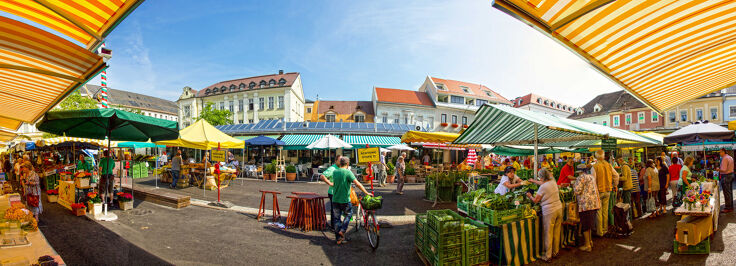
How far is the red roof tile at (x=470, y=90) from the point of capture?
138ft

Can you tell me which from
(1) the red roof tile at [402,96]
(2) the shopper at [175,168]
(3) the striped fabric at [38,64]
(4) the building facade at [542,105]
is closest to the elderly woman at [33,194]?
(3) the striped fabric at [38,64]

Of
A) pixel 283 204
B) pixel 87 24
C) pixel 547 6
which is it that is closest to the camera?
pixel 547 6

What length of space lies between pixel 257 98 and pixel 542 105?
52223 millimetres

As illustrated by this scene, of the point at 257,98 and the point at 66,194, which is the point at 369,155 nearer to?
the point at 66,194

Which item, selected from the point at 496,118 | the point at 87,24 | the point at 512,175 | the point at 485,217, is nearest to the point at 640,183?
the point at 512,175

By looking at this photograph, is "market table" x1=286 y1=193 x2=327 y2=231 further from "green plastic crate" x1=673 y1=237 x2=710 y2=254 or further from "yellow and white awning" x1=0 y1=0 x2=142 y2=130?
"green plastic crate" x1=673 y1=237 x2=710 y2=254

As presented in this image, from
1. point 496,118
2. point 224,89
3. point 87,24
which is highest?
point 224,89

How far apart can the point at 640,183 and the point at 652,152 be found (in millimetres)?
24572

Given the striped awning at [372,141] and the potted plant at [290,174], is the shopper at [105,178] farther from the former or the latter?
the striped awning at [372,141]

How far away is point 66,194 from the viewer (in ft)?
26.2

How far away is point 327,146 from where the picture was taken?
15.3 metres

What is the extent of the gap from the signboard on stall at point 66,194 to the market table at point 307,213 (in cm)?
590

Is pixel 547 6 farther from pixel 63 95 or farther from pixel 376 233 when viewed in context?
pixel 63 95

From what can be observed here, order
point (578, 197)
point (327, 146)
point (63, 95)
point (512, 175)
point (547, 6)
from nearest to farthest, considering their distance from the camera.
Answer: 1. point (547, 6)
2. point (63, 95)
3. point (578, 197)
4. point (512, 175)
5. point (327, 146)
